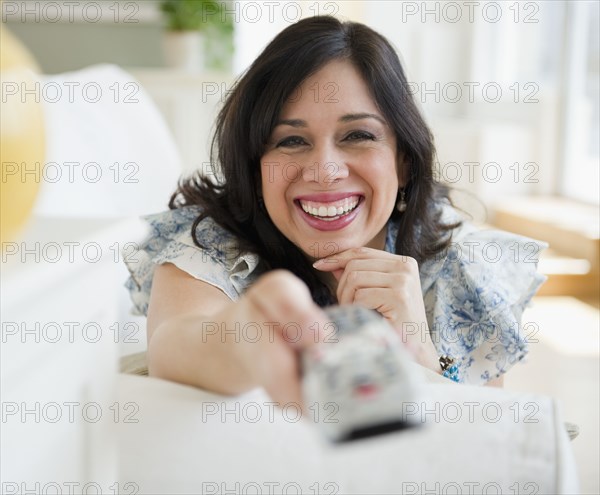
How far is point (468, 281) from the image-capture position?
1.44 meters

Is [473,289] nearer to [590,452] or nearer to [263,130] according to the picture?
[263,130]

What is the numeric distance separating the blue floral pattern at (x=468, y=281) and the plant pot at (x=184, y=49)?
102 inches

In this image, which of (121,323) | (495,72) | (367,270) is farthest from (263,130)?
(495,72)

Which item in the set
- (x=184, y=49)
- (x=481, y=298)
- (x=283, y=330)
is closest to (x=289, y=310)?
(x=283, y=330)

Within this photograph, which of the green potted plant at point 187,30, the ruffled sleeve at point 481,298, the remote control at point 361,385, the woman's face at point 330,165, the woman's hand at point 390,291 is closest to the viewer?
the remote control at point 361,385

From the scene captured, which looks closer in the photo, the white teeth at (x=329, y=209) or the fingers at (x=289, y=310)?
the fingers at (x=289, y=310)

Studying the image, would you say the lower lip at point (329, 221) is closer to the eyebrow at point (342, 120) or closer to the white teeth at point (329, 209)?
the white teeth at point (329, 209)

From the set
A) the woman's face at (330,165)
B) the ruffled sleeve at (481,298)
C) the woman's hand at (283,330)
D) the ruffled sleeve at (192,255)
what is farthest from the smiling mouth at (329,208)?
the woman's hand at (283,330)

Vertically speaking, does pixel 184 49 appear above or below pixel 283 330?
below

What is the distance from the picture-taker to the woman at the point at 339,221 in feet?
4.16

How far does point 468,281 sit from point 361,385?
3.20 feet

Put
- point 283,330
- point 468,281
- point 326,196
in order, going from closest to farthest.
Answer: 1. point 283,330
2. point 326,196
3. point 468,281

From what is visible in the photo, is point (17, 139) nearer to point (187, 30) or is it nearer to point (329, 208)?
point (329, 208)

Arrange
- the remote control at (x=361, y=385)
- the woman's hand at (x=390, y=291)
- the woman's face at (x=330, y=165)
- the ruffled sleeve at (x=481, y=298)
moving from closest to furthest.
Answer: the remote control at (x=361, y=385) → the woman's hand at (x=390, y=291) → the woman's face at (x=330, y=165) → the ruffled sleeve at (x=481, y=298)
